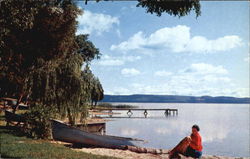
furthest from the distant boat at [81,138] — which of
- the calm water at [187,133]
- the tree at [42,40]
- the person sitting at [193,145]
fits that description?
the calm water at [187,133]

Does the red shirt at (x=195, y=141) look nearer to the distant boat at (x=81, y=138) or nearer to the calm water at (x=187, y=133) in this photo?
the distant boat at (x=81, y=138)

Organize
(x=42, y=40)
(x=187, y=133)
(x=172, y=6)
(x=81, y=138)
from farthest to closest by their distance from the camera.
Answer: (x=187, y=133) → (x=81, y=138) → (x=42, y=40) → (x=172, y=6)

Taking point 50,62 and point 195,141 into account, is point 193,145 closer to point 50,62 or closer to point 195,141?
point 195,141

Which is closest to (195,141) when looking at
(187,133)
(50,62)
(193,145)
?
(193,145)

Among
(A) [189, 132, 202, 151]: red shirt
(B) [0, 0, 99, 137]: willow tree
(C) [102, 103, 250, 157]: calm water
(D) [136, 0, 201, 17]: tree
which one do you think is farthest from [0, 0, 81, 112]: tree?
(C) [102, 103, 250, 157]: calm water

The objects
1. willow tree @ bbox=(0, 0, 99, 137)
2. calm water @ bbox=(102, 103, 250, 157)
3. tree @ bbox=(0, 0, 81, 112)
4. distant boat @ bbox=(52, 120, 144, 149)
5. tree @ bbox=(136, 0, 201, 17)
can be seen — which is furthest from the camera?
calm water @ bbox=(102, 103, 250, 157)

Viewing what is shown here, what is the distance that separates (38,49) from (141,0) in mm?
8554

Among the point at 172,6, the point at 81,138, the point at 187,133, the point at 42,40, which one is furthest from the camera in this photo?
the point at 187,133

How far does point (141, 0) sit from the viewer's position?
11516 mm

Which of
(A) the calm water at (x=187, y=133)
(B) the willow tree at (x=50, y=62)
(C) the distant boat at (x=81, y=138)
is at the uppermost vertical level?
(B) the willow tree at (x=50, y=62)

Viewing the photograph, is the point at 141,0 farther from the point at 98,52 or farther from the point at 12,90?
the point at 98,52

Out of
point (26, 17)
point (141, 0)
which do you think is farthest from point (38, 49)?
point (141, 0)

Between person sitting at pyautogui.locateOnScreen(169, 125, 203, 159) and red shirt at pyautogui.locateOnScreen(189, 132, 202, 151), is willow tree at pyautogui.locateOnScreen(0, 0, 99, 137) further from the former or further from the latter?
red shirt at pyautogui.locateOnScreen(189, 132, 202, 151)

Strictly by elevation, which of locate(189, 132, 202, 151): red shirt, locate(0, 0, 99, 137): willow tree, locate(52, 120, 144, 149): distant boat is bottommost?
locate(52, 120, 144, 149): distant boat
